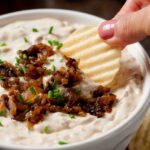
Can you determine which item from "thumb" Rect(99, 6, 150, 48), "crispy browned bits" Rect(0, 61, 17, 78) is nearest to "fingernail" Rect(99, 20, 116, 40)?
"thumb" Rect(99, 6, 150, 48)

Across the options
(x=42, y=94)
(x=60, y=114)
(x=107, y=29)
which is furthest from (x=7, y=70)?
(x=107, y=29)

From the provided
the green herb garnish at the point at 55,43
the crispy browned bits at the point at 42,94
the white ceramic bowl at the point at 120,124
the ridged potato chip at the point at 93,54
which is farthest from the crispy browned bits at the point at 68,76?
the white ceramic bowl at the point at 120,124

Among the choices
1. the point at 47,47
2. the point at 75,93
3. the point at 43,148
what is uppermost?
the point at 47,47

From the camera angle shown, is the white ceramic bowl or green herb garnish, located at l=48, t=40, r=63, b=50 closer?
the white ceramic bowl

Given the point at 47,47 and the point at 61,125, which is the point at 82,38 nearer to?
the point at 47,47

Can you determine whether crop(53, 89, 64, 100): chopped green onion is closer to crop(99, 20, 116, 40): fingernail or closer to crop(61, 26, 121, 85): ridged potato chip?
crop(61, 26, 121, 85): ridged potato chip

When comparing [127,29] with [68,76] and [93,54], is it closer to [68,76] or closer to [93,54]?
[93,54]

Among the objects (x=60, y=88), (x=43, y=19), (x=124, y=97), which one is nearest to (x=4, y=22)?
(x=43, y=19)
